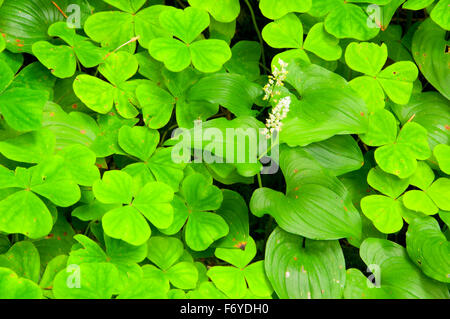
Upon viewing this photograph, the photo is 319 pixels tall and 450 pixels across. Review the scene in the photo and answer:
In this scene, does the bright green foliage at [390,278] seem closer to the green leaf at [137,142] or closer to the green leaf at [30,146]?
the green leaf at [137,142]

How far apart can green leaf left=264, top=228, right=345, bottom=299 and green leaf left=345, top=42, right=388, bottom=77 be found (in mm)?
844

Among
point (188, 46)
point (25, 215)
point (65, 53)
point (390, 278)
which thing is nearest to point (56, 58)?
point (65, 53)

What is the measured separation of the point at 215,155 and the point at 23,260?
888 millimetres

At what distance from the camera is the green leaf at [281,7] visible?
1958 mm

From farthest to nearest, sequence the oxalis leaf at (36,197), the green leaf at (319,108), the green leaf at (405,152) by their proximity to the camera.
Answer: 1. the green leaf at (405,152)
2. the green leaf at (319,108)
3. the oxalis leaf at (36,197)

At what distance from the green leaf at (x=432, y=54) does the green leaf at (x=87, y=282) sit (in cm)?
173

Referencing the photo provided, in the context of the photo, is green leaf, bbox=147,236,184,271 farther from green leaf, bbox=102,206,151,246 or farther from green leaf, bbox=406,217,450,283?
green leaf, bbox=406,217,450,283

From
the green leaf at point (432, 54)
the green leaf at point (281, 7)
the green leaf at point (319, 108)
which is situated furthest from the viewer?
the green leaf at point (432, 54)

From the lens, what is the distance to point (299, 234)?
1690 millimetres

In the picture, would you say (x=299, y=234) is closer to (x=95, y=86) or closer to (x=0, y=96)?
(x=95, y=86)

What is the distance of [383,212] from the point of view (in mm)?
1846

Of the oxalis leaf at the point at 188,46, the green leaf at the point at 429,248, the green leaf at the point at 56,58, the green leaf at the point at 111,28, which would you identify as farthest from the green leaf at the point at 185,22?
the green leaf at the point at 429,248

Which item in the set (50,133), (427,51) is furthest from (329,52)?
(50,133)

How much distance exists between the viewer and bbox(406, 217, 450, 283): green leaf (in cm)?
169
